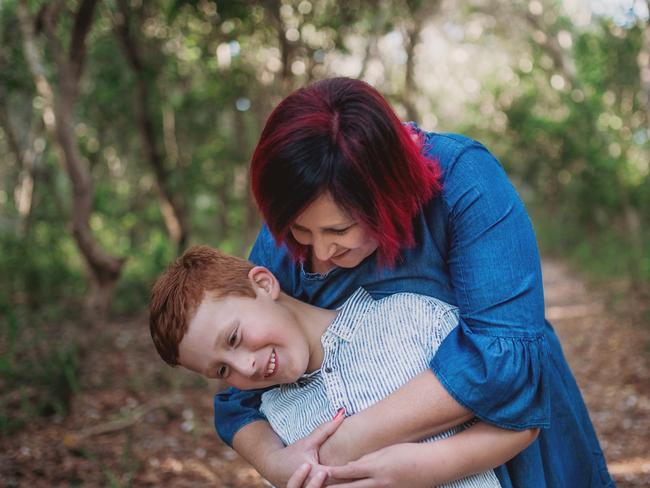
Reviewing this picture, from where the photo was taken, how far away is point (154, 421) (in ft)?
16.8

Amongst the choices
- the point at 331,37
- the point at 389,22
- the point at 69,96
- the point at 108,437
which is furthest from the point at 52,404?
the point at 389,22

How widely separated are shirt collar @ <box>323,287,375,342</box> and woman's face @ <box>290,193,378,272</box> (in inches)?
4.6

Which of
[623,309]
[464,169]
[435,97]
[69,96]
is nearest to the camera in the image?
[464,169]

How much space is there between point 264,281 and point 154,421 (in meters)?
3.58

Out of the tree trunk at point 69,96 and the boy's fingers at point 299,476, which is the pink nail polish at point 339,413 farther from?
the tree trunk at point 69,96

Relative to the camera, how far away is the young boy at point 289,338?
5.62 ft

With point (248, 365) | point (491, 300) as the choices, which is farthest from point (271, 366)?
point (491, 300)

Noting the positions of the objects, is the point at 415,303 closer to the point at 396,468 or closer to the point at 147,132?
the point at 396,468

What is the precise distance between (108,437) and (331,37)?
451 centimetres

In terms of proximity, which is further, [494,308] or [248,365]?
[248,365]

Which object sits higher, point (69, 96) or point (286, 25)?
point (286, 25)

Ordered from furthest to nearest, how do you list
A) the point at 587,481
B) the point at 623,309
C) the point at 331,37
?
the point at 623,309, the point at 331,37, the point at 587,481

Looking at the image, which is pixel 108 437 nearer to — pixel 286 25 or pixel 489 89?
pixel 286 25

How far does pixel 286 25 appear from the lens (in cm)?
654
